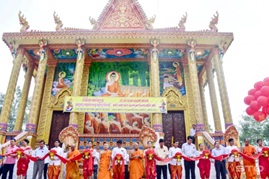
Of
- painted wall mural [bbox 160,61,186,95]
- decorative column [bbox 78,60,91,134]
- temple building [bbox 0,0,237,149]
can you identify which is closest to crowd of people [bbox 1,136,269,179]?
temple building [bbox 0,0,237,149]

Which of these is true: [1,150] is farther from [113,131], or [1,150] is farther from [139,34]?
[139,34]

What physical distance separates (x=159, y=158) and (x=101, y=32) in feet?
24.5

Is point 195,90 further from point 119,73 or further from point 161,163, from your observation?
point 161,163

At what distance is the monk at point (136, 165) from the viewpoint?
579 cm

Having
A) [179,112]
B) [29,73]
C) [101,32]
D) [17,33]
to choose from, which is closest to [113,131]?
[179,112]

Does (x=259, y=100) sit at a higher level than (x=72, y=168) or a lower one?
higher

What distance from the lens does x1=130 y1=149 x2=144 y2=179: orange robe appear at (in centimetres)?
579

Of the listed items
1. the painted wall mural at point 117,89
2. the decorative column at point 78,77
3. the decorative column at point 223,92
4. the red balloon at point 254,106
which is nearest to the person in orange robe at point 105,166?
the decorative column at point 78,77

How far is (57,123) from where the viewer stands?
12.0m

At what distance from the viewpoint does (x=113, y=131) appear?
11.6 meters

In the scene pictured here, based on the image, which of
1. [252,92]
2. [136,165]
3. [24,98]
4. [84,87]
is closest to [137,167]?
[136,165]

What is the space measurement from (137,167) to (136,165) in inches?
2.3

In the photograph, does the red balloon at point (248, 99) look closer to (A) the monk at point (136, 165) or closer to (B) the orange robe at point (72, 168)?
(A) the monk at point (136, 165)

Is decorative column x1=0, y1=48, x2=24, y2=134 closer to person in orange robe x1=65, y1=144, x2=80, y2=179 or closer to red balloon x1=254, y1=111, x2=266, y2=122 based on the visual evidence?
person in orange robe x1=65, y1=144, x2=80, y2=179
